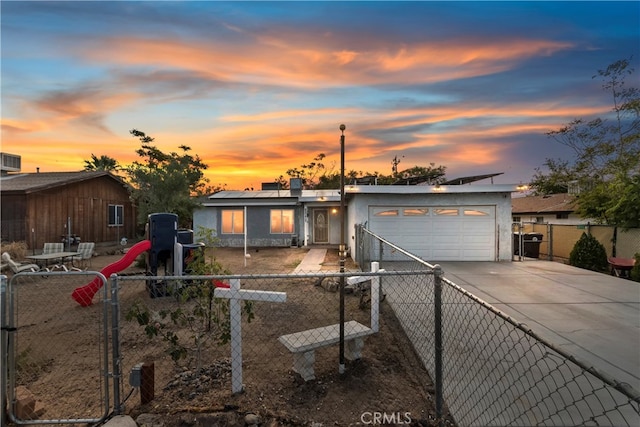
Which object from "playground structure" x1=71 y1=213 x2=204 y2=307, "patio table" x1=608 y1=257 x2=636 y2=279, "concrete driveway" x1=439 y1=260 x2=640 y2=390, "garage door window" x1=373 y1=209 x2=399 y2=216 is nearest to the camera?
"concrete driveway" x1=439 y1=260 x2=640 y2=390

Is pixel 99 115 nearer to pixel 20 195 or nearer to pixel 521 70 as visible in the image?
pixel 20 195

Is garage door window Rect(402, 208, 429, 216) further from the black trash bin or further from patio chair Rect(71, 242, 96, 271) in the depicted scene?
patio chair Rect(71, 242, 96, 271)

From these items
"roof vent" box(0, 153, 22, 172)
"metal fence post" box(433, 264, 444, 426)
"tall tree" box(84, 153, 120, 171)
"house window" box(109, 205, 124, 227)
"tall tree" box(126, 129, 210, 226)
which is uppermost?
"tall tree" box(84, 153, 120, 171)

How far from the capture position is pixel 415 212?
12.2 meters

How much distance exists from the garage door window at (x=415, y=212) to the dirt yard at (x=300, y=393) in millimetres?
8204

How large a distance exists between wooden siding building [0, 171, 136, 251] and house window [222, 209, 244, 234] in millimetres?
7927

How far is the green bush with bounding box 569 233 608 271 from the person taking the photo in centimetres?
1088

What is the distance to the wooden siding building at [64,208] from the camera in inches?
598

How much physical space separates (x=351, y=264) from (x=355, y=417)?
8558mm

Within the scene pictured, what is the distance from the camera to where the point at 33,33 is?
23.1ft

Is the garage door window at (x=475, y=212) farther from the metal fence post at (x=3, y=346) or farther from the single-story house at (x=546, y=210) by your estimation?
the metal fence post at (x=3, y=346)

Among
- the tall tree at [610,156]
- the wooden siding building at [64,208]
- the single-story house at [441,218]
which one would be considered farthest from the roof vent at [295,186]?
the wooden siding building at [64,208]

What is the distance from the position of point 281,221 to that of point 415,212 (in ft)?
26.4

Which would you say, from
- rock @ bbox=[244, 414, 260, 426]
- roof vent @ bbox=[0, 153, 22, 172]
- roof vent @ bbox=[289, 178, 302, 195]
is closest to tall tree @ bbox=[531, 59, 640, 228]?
roof vent @ bbox=[289, 178, 302, 195]
